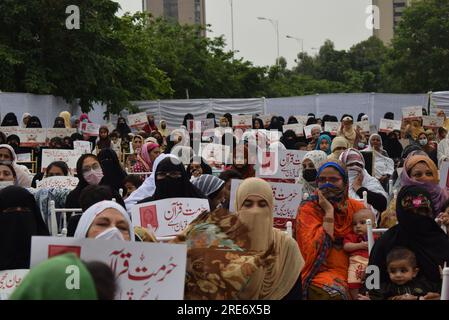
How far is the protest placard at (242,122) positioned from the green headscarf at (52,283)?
2061cm

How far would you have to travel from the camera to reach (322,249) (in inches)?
285

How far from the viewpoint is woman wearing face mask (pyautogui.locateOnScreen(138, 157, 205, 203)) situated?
8625 millimetres

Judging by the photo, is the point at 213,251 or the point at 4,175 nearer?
the point at 213,251

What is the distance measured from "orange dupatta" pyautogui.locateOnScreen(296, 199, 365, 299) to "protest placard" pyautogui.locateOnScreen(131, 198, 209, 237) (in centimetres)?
93

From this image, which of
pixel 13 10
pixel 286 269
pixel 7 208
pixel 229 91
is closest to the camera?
pixel 286 269

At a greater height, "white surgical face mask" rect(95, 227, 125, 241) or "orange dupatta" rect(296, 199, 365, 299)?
"white surgical face mask" rect(95, 227, 125, 241)

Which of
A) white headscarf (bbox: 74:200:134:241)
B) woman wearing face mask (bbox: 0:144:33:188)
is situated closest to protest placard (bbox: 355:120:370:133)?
woman wearing face mask (bbox: 0:144:33:188)

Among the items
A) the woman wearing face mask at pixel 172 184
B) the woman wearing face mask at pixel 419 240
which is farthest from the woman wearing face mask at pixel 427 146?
the woman wearing face mask at pixel 419 240

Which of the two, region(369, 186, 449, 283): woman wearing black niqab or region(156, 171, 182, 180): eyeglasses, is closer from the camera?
region(369, 186, 449, 283): woman wearing black niqab

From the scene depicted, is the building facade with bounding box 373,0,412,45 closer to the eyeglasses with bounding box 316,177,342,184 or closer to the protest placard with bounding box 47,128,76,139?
the protest placard with bounding box 47,128,76,139
